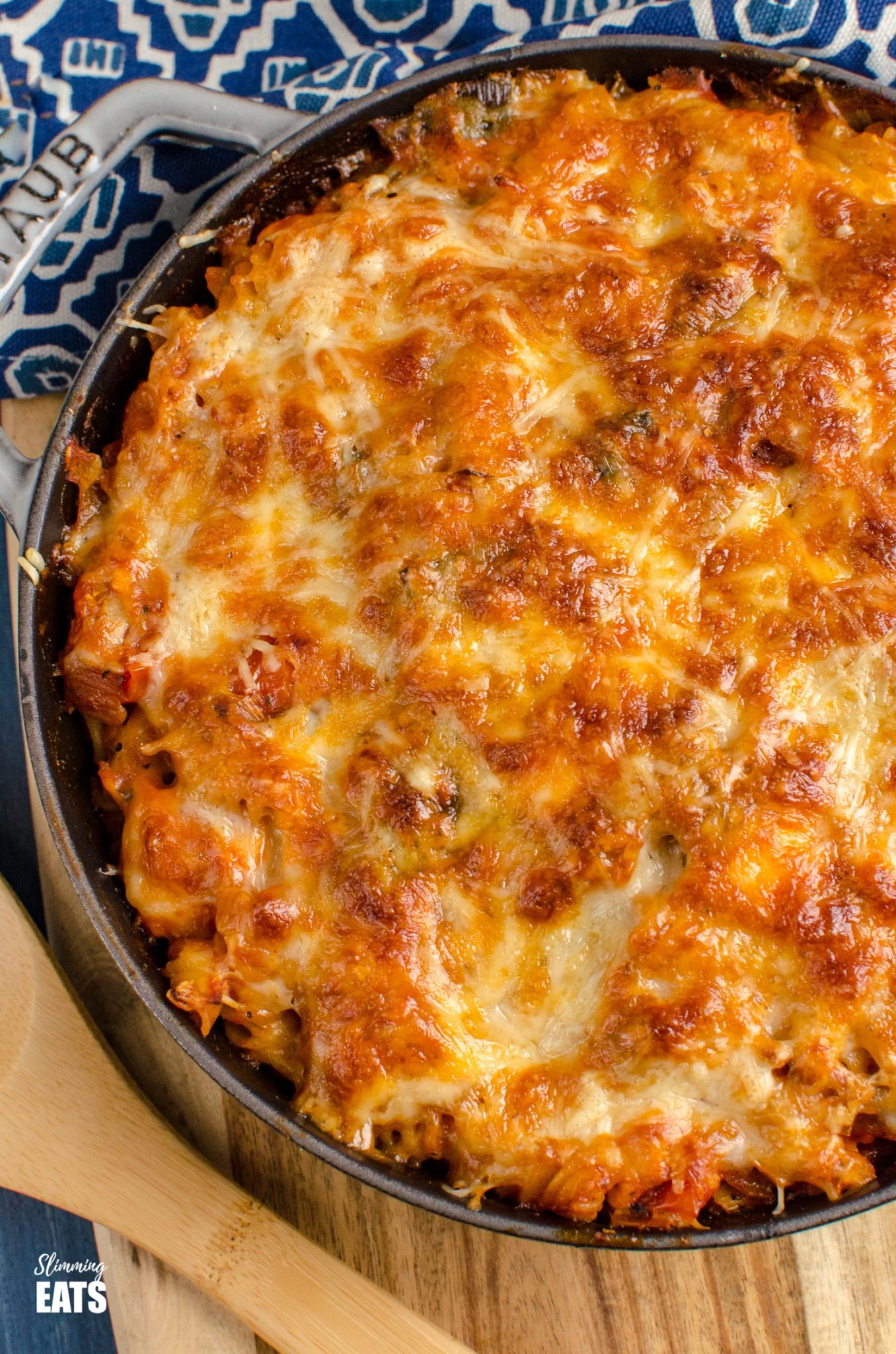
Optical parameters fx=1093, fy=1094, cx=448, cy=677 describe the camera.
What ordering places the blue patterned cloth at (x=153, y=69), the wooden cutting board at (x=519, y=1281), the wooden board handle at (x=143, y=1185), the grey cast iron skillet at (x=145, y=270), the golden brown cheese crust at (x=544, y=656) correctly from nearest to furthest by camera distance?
the golden brown cheese crust at (x=544, y=656), the grey cast iron skillet at (x=145, y=270), the wooden board handle at (x=143, y=1185), the wooden cutting board at (x=519, y=1281), the blue patterned cloth at (x=153, y=69)

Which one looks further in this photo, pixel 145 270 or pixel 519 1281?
pixel 519 1281

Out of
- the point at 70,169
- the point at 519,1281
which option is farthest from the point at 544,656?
the point at 519,1281

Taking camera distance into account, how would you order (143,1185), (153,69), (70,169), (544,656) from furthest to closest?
(153,69) → (143,1185) → (70,169) → (544,656)

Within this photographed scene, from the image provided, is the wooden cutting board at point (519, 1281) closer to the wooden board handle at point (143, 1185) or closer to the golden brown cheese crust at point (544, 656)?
the wooden board handle at point (143, 1185)

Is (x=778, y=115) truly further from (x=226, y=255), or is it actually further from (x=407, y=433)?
(x=226, y=255)

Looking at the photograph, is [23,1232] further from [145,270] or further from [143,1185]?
[145,270]

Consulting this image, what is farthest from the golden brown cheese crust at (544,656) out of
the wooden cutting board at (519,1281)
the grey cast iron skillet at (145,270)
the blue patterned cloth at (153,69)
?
the wooden cutting board at (519,1281)

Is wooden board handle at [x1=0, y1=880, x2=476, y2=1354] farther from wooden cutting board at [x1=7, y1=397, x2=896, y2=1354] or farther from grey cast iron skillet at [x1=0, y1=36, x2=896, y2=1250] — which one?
grey cast iron skillet at [x1=0, y1=36, x2=896, y2=1250]
